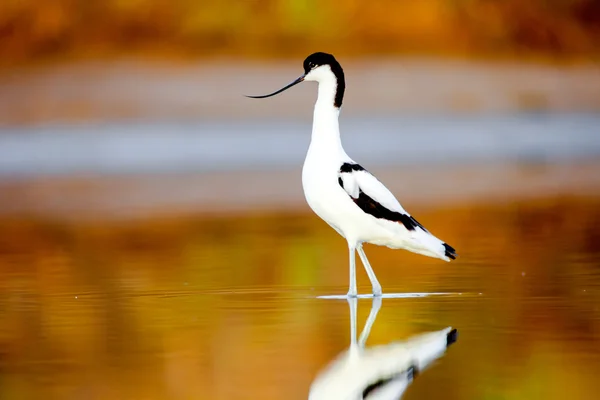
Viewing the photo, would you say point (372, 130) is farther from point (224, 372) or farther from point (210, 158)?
point (224, 372)

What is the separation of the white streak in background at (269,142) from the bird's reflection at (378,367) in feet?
75.4

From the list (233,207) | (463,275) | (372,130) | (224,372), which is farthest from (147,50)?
(224,372)

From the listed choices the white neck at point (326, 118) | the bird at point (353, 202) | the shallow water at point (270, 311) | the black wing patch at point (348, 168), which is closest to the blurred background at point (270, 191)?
the shallow water at point (270, 311)

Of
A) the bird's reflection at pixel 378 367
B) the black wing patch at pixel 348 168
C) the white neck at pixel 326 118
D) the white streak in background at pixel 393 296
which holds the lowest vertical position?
the bird's reflection at pixel 378 367

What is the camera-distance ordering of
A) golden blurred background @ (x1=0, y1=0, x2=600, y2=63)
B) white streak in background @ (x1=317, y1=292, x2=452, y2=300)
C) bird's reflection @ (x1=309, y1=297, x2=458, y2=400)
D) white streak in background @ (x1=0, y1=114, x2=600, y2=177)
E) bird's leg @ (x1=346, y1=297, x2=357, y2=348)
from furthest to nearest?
1. golden blurred background @ (x1=0, y1=0, x2=600, y2=63)
2. white streak in background @ (x1=0, y1=114, x2=600, y2=177)
3. white streak in background @ (x1=317, y1=292, x2=452, y2=300)
4. bird's leg @ (x1=346, y1=297, x2=357, y2=348)
5. bird's reflection @ (x1=309, y1=297, x2=458, y2=400)

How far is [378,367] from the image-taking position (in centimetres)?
667

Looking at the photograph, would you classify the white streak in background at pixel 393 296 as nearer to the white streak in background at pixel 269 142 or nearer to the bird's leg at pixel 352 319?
the bird's leg at pixel 352 319

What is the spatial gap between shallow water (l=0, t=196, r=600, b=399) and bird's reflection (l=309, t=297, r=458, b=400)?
0.07 meters

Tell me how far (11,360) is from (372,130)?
3331 cm

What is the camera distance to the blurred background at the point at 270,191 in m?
7.07

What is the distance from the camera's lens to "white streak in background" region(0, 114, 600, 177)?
107ft

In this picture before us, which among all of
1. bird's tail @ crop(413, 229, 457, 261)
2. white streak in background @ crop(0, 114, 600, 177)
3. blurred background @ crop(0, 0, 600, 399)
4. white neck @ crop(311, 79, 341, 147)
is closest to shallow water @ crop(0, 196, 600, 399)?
blurred background @ crop(0, 0, 600, 399)

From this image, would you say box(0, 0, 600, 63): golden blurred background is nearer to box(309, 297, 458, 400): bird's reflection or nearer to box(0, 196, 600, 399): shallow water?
box(0, 196, 600, 399): shallow water

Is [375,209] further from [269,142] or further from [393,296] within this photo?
[269,142]
